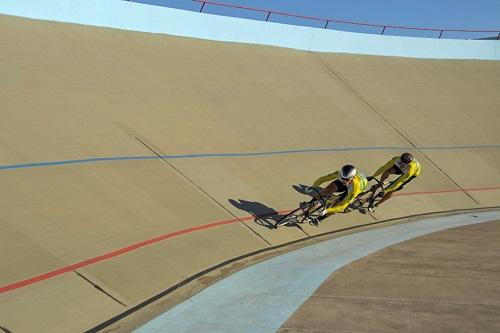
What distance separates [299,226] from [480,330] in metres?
4.23

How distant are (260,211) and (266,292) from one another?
9.69 feet

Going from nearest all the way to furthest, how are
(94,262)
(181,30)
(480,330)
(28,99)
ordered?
(480,330)
(94,262)
(28,99)
(181,30)

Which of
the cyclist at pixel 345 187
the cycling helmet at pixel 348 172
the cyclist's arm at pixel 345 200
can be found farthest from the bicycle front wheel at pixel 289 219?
the cycling helmet at pixel 348 172

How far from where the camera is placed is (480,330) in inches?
199

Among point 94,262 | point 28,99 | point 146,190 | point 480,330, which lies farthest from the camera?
point 28,99

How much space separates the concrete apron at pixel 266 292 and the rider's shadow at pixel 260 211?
2.74 ft

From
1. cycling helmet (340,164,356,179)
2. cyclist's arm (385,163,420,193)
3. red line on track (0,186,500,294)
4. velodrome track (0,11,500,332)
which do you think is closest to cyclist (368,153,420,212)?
cyclist's arm (385,163,420,193)

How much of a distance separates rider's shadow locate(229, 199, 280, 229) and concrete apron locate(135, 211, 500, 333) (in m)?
0.83

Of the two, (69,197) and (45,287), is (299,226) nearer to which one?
(69,197)

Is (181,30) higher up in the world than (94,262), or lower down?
higher up

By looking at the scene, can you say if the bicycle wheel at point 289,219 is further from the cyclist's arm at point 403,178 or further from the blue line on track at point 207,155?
the cyclist's arm at point 403,178

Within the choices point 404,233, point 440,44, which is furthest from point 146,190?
point 440,44

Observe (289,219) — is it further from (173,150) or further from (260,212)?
(173,150)

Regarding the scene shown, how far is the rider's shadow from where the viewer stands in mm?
8773
